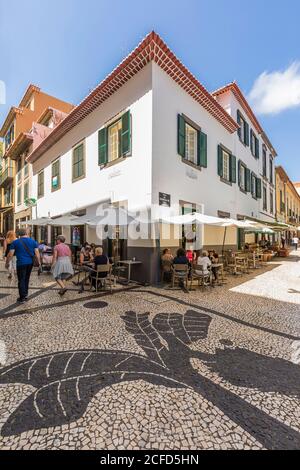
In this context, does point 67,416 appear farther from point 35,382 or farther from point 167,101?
point 167,101

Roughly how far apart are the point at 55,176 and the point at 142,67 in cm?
838

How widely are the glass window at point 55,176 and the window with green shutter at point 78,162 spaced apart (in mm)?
2077

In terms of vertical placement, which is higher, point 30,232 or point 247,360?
point 30,232

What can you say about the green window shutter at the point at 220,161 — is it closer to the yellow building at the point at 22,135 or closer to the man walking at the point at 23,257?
the man walking at the point at 23,257

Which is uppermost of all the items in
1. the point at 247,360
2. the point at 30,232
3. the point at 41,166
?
the point at 41,166

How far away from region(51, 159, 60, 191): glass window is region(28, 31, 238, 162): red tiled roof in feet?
8.08

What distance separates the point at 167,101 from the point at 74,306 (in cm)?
777

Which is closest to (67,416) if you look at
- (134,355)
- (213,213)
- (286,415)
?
(134,355)

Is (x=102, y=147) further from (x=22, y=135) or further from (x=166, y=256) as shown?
(x=22, y=135)

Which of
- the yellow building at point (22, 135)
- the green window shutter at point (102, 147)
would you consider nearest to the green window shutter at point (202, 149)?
the green window shutter at point (102, 147)

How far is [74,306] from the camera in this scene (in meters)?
5.45

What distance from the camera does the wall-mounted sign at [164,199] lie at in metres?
8.16

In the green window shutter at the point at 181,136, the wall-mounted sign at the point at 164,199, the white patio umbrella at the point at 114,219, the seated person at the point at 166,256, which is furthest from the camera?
the green window shutter at the point at 181,136

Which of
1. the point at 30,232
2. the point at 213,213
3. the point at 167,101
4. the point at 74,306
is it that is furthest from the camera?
the point at 30,232
